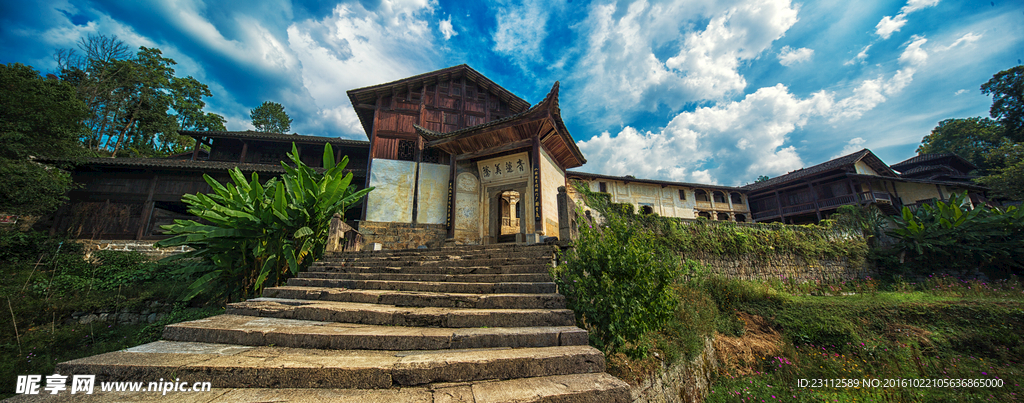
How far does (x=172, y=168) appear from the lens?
1286 centimetres

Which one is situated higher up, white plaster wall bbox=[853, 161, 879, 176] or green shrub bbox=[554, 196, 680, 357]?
white plaster wall bbox=[853, 161, 879, 176]

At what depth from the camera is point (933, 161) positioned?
846 inches

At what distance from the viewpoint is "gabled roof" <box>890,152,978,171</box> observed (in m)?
20.9

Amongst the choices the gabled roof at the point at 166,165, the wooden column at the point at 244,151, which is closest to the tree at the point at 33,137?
the gabled roof at the point at 166,165

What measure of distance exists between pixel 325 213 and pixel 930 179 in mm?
34203

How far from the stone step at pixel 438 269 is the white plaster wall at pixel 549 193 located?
4.29 metres

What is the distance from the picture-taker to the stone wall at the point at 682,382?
3.55 metres

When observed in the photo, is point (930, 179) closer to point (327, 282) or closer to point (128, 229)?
point (327, 282)

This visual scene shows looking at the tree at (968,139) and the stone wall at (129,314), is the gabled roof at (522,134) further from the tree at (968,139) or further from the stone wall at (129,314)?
the tree at (968,139)

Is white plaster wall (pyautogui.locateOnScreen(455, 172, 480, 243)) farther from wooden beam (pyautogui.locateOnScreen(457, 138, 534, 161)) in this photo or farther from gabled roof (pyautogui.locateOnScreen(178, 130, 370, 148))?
gabled roof (pyautogui.locateOnScreen(178, 130, 370, 148))

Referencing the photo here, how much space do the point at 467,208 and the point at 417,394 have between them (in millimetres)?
9325

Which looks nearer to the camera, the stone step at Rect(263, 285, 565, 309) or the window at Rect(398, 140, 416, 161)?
the stone step at Rect(263, 285, 565, 309)

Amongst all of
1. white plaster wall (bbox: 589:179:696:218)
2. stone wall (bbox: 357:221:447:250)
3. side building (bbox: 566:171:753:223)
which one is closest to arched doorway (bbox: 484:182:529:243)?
stone wall (bbox: 357:221:447:250)

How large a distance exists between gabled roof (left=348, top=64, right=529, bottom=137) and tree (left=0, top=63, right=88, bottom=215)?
31.1ft
